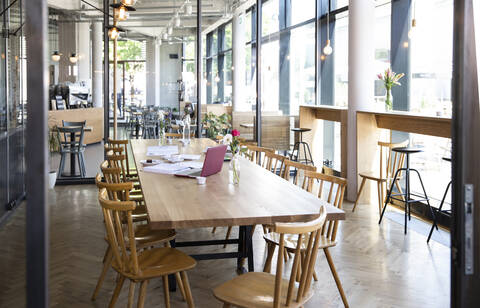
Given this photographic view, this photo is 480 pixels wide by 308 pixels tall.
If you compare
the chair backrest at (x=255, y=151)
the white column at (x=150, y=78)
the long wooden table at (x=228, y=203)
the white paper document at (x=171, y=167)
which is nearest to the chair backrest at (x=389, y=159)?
the chair backrest at (x=255, y=151)

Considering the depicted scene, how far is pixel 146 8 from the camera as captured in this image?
1233 cm

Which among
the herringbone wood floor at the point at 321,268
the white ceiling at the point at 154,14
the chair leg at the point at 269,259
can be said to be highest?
the white ceiling at the point at 154,14

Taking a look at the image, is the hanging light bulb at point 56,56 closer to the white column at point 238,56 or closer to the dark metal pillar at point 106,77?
the dark metal pillar at point 106,77

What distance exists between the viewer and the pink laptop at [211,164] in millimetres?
3930

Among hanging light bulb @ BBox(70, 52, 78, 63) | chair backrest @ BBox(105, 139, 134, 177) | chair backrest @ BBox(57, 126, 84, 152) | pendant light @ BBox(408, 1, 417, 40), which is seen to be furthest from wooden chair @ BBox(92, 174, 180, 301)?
hanging light bulb @ BBox(70, 52, 78, 63)

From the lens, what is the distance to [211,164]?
13.3 ft

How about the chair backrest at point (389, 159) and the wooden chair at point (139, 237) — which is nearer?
the wooden chair at point (139, 237)

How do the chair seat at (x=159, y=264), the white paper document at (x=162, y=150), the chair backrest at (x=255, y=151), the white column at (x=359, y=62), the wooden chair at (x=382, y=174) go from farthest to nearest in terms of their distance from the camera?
the white column at (x=359, y=62), the wooden chair at (x=382, y=174), the chair backrest at (x=255, y=151), the white paper document at (x=162, y=150), the chair seat at (x=159, y=264)

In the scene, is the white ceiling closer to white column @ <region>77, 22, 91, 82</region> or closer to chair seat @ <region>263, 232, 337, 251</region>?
white column @ <region>77, 22, 91, 82</region>

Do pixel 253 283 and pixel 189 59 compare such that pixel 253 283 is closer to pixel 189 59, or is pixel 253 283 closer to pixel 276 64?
pixel 189 59

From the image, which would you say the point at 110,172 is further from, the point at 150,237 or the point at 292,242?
the point at 292,242

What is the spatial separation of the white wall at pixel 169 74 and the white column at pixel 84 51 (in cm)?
137

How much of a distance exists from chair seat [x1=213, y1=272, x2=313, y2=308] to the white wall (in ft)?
21.6

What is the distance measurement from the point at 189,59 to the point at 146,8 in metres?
3.64
